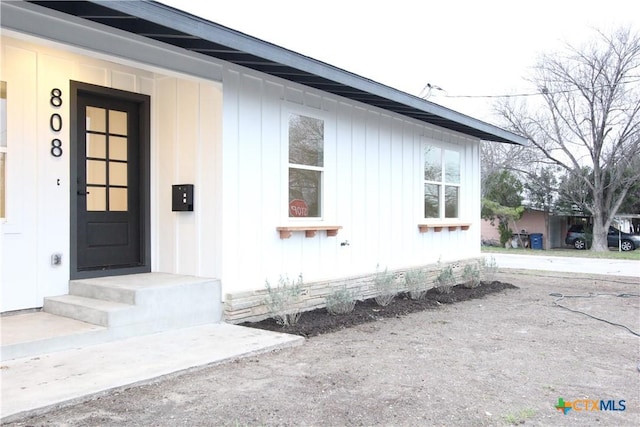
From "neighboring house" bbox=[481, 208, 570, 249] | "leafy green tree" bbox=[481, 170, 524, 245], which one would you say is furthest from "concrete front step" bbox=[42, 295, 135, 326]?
"neighboring house" bbox=[481, 208, 570, 249]

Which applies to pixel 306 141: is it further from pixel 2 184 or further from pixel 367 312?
pixel 2 184

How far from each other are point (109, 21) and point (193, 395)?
3105 mm

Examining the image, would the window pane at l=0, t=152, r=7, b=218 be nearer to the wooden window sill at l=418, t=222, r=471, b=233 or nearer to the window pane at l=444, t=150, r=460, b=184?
the wooden window sill at l=418, t=222, r=471, b=233

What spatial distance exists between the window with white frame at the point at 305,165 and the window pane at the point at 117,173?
1975 millimetres

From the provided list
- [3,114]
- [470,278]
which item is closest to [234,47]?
[3,114]

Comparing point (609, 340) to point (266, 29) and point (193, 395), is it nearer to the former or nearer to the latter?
point (193, 395)

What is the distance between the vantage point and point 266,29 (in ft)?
61.1

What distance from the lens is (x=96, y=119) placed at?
5.69m

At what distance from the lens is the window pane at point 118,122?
5797mm

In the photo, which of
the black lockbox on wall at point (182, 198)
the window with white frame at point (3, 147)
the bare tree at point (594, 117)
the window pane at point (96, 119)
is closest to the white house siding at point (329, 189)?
the black lockbox on wall at point (182, 198)

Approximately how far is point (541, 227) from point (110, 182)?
2561 centimetres

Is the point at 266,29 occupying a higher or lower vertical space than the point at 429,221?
higher

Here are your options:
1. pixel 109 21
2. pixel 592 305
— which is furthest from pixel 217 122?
pixel 592 305

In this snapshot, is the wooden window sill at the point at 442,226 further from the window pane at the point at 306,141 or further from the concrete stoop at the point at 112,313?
the concrete stoop at the point at 112,313
